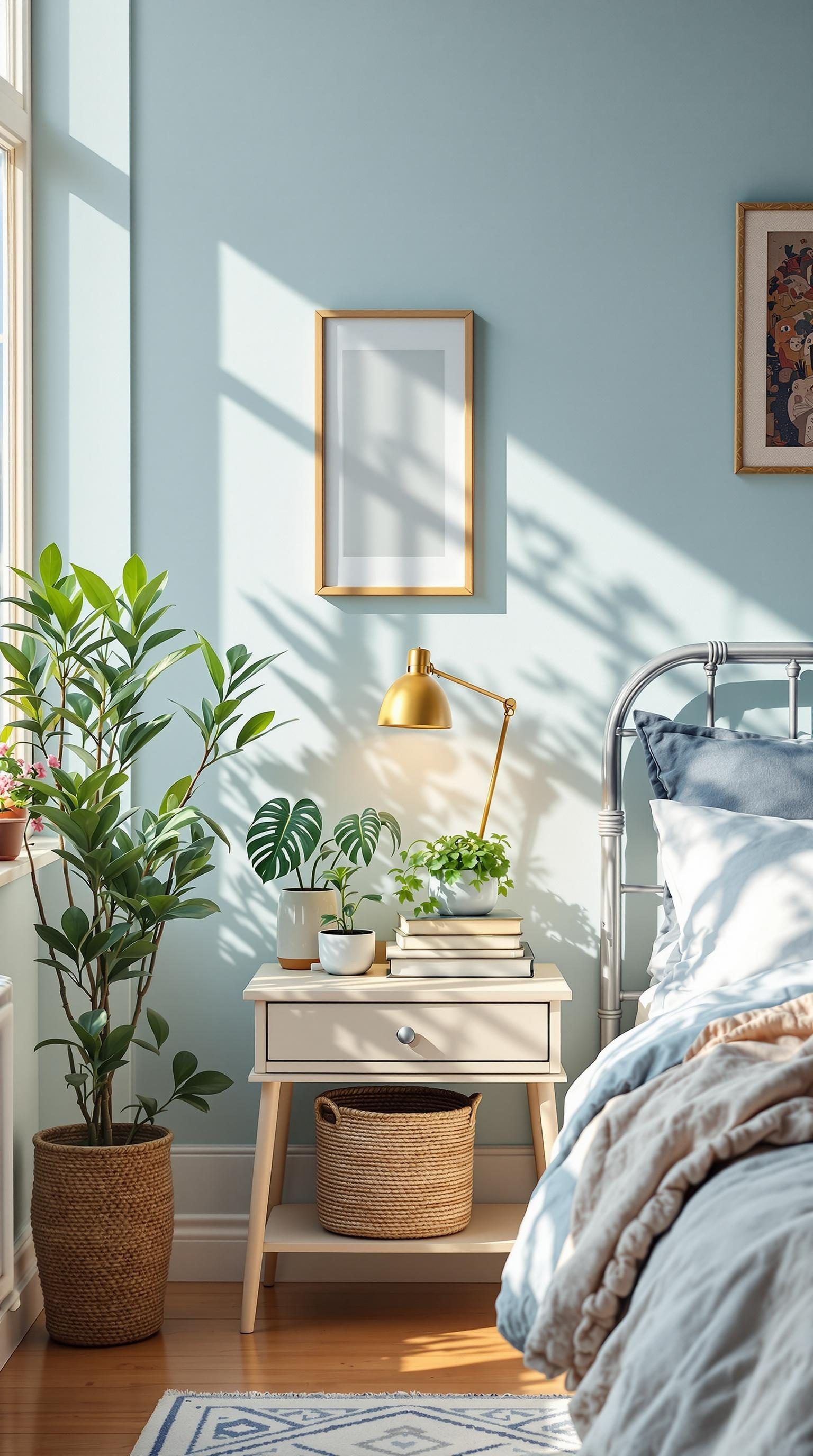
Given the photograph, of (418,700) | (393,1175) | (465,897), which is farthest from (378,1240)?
(418,700)

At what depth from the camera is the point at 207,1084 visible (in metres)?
2.63

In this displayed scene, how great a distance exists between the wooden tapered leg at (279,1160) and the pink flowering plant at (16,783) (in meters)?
0.81

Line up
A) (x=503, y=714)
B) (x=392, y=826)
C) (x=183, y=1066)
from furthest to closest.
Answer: (x=503, y=714) < (x=392, y=826) < (x=183, y=1066)

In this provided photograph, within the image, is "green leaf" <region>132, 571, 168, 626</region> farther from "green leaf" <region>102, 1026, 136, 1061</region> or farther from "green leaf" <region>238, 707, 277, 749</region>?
"green leaf" <region>102, 1026, 136, 1061</region>

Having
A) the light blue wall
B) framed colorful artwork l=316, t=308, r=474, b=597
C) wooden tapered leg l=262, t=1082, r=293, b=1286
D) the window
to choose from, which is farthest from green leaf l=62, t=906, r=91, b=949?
framed colorful artwork l=316, t=308, r=474, b=597

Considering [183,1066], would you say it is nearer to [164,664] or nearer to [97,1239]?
[97,1239]

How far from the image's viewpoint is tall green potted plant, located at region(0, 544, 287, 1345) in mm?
2418

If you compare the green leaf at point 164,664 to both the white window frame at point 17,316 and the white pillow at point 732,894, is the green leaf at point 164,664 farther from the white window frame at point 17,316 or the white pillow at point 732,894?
the white pillow at point 732,894

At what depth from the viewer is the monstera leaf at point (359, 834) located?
2668 mm

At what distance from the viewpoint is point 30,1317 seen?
260cm

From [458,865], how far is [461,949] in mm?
173

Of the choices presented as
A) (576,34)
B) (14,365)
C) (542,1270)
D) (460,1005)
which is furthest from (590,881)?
(576,34)

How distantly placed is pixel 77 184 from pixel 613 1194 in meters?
2.45

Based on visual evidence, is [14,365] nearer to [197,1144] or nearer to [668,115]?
[668,115]
